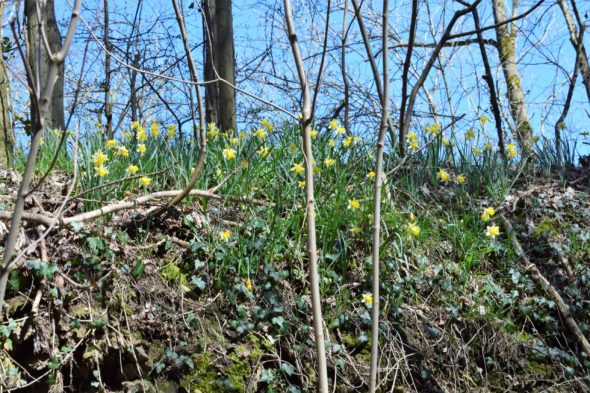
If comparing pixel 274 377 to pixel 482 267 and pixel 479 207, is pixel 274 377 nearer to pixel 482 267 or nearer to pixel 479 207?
pixel 482 267

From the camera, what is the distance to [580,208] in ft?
15.3

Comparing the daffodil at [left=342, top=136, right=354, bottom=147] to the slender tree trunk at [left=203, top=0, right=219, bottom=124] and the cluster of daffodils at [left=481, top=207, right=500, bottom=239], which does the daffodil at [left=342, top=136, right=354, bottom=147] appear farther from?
the slender tree trunk at [left=203, top=0, right=219, bottom=124]

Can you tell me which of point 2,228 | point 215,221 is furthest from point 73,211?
point 215,221

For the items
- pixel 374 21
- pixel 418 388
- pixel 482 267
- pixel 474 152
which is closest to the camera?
pixel 418 388

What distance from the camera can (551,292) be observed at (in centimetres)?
392

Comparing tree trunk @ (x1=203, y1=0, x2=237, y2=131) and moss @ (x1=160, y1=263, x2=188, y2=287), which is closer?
moss @ (x1=160, y1=263, x2=188, y2=287)

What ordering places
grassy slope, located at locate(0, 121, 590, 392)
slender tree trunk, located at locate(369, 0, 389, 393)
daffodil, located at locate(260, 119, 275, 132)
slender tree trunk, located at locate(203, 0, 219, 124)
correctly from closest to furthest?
slender tree trunk, located at locate(369, 0, 389, 393) < grassy slope, located at locate(0, 121, 590, 392) < daffodil, located at locate(260, 119, 275, 132) < slender tree trunk, located at locate(203, 0, 219, 124)

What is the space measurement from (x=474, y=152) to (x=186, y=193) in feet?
7.99

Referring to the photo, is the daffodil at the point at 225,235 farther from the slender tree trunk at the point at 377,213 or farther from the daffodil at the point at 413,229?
the slender tree trunk at the point at 377,213

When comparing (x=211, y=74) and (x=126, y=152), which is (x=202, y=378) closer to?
(x=126, y=152)

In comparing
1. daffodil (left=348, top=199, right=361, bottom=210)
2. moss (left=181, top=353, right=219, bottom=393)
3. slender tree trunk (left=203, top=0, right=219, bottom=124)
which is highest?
slender tree trunk (left=203, top=0, right=219, bottom=124)

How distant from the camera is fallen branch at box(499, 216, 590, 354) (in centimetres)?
374

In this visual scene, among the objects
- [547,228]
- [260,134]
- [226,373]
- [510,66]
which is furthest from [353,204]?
[510,66]

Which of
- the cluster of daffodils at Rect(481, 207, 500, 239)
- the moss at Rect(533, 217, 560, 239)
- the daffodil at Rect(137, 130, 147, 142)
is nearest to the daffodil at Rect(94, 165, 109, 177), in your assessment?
the daffodil at Rect(137, 130, 147, 142)
